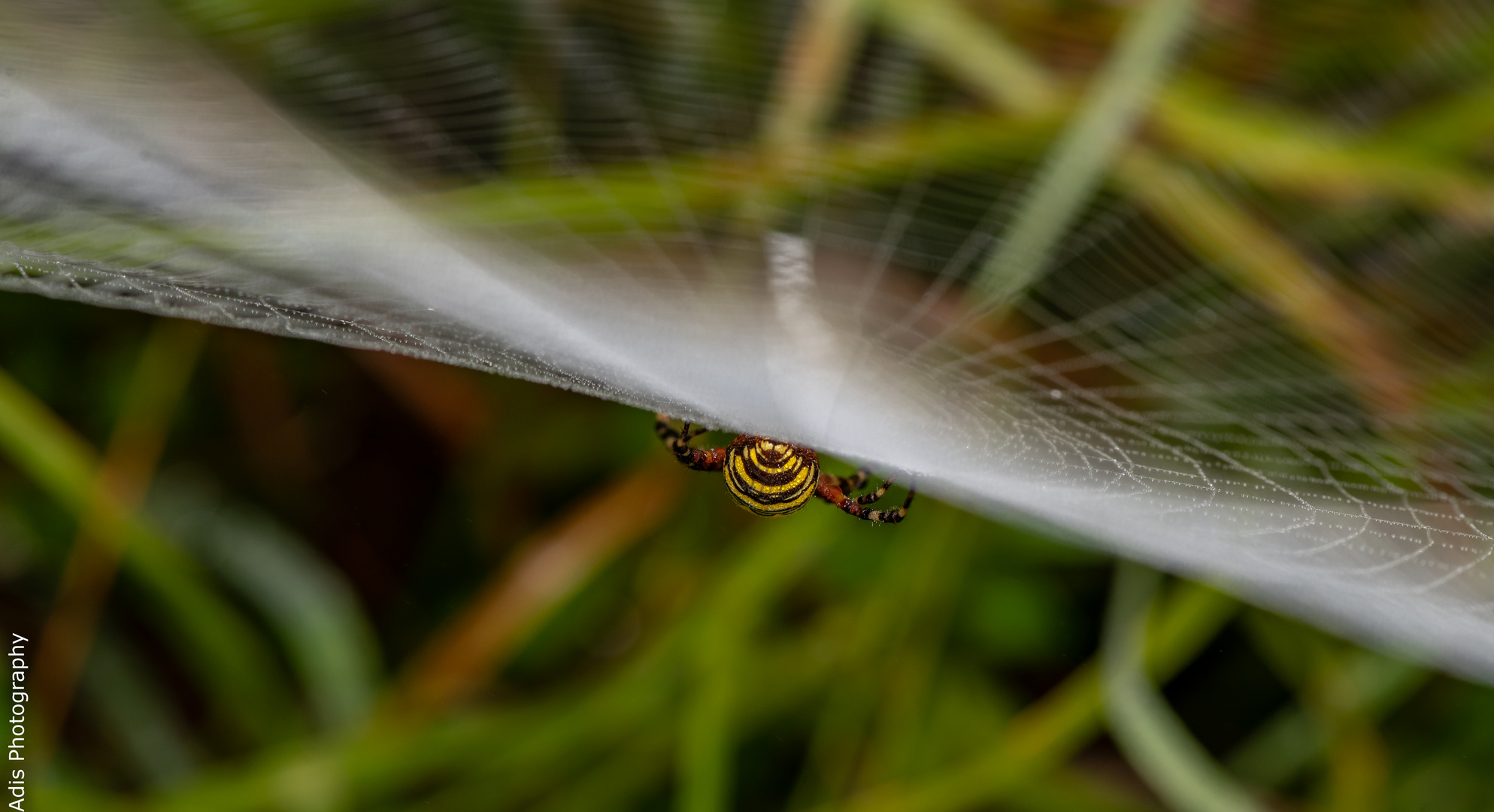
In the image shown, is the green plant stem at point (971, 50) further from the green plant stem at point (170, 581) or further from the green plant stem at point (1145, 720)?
the green plant stem at point (170, 581)

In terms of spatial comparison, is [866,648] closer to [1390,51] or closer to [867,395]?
[867,395]

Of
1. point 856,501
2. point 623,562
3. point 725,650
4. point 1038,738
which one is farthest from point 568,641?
point 1038,738

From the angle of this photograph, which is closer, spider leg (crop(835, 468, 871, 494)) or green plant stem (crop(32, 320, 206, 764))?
spider leg (crop(835, 468, 871, 494))

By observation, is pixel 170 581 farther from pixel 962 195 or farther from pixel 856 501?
pixel 962 195

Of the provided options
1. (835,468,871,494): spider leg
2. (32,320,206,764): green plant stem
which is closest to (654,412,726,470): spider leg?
(835,468,871,494): spider leg

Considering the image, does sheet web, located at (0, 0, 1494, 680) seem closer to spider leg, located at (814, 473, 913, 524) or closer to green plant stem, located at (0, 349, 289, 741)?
spider leg, located at (814, 473, 913, 524)

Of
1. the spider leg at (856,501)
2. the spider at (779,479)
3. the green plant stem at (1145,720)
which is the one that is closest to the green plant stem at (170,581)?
the spider at (779,479)
